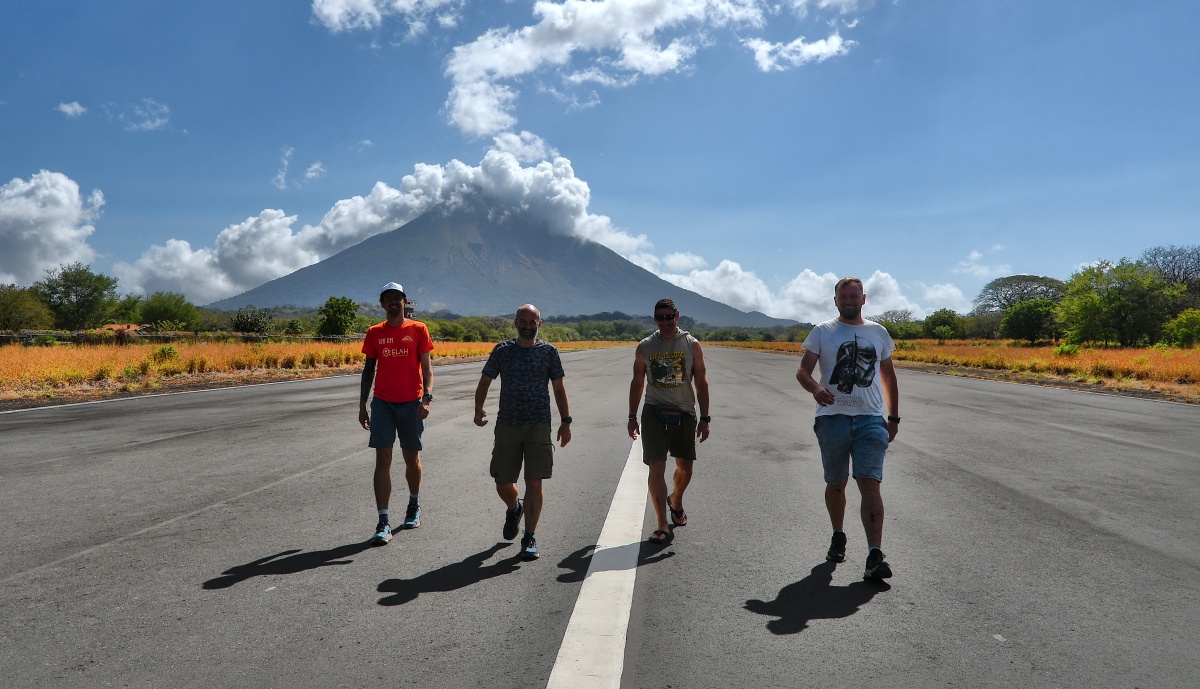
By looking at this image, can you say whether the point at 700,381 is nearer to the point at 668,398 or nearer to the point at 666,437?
the point at 668,398

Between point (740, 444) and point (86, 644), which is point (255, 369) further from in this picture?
point (86, 644)

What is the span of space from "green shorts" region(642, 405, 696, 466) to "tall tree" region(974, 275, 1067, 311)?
5294 inches

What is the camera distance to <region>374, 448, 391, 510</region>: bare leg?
499 centimetres

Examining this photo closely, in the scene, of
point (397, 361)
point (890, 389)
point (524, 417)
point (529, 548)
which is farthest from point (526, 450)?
point (890, 389)

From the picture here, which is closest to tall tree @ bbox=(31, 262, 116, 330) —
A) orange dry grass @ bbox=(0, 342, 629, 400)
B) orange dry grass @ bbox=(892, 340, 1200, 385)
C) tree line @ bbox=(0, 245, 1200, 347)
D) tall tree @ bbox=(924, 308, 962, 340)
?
tree line @ bbox=(0, 245, 1200, 347)

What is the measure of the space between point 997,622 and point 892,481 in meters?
3.69

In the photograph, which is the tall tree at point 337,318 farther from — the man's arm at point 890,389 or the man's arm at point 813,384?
the man's arm at point 890,389

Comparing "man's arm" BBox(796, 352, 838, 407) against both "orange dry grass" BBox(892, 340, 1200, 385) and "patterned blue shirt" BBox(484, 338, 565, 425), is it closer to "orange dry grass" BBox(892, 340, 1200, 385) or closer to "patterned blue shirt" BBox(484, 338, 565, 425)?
"patterned blue shirt" BBox(484, 338, 565, 425)

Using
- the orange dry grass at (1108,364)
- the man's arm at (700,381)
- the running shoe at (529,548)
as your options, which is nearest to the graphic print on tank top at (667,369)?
the man's arm at (700,381)

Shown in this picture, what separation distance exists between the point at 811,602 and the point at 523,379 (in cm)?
226

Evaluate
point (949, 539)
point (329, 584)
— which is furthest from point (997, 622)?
point (329, 584)

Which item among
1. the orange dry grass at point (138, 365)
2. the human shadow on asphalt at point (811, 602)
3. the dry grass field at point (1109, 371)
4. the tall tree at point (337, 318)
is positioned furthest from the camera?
the tall tree at point (337, 318)

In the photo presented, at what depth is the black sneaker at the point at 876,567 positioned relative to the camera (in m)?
3.99

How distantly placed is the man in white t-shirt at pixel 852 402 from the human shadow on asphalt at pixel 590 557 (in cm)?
110
